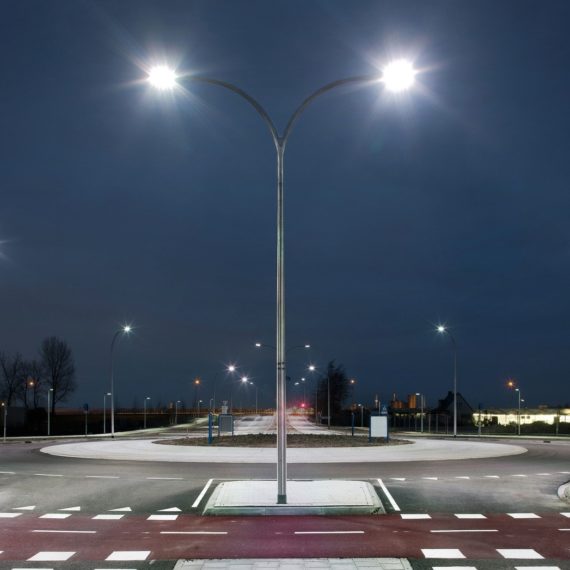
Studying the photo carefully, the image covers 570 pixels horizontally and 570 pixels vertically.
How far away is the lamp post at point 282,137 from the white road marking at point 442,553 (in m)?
3.88

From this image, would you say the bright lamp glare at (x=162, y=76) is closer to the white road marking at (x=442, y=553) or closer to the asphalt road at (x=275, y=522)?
the asphalt road at (x=275, y=522)

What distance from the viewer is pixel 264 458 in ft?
91.2

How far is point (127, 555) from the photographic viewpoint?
34.8ft

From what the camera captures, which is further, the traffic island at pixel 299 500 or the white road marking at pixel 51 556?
the traffic island at pixel 299 500

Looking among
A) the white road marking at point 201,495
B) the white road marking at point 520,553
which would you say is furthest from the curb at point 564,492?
the white road marking at point 201,495

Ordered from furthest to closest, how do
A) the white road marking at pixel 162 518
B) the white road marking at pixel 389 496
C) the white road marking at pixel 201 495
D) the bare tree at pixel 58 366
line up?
the bare tree at pixel 58 366 < the white road marking at pixel 201 495 < the white road marking at pixel 389 496 < the white road marking at pixel 162 518

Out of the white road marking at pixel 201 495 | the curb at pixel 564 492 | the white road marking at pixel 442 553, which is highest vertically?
the white road marking at pixel 442 553

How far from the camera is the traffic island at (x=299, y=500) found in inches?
543

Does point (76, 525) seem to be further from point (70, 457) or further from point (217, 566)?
point (70, 457)

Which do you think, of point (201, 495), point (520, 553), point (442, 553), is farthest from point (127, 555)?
point (201, 495)

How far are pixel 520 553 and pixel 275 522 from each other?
4.30 meters

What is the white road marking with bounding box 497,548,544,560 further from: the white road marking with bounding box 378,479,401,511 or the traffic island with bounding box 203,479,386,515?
the white road marking with bounding box 378,479,401,511

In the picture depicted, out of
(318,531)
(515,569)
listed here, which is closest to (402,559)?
(515,569)

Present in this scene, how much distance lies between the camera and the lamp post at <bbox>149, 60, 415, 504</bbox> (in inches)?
560
